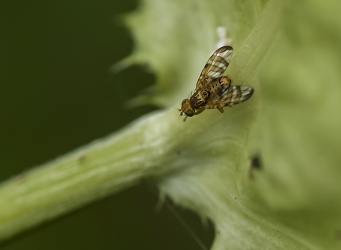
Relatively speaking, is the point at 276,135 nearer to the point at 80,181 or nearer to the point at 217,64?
the point at 217,64

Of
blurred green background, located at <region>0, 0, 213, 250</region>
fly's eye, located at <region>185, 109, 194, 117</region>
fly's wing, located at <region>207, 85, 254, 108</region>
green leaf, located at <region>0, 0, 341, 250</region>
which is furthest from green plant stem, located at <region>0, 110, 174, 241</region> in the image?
blurred green background, located at <region>0, 0, 213, 250</region>

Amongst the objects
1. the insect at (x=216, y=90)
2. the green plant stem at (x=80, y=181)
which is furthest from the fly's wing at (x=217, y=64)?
the green plant stem at (x=80, y=181)

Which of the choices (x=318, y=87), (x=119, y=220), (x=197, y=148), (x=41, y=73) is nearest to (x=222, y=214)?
(x=197, y=148)

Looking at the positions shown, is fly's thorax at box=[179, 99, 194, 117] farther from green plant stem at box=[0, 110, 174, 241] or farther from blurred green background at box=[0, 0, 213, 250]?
blurred green background at box=[0, 0, 213, 250]

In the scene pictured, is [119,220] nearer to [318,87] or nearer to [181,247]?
[181,247]

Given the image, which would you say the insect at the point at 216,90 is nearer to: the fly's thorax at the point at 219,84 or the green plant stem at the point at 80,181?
the fly's thorax at the point at 219,84

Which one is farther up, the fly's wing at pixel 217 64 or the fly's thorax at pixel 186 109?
the fly's wing at pixel 217 64
